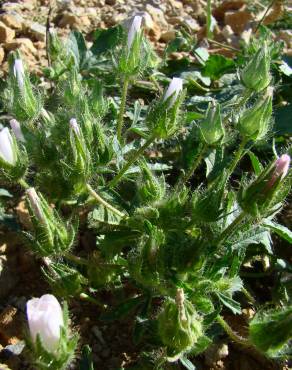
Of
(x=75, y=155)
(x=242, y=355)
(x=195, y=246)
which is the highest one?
(x=75, y=155)

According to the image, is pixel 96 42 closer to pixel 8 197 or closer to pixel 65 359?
pixel 8 197

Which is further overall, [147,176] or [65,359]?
[147,176]

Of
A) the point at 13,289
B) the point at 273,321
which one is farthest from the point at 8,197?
the point at 273,321

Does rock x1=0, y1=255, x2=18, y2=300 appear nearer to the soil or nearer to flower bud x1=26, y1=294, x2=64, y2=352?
the soil

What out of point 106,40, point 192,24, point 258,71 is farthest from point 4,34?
point 258,71

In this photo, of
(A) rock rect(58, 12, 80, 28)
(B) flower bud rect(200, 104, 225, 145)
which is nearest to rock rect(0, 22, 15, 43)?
(A) rock rect(58, 12, 80, 28)

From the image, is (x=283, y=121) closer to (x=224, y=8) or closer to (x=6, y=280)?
(x=6, y=280)

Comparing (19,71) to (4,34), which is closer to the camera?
(19,71)
